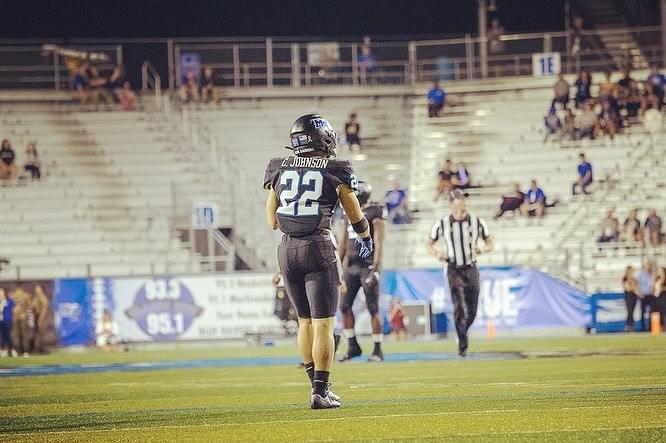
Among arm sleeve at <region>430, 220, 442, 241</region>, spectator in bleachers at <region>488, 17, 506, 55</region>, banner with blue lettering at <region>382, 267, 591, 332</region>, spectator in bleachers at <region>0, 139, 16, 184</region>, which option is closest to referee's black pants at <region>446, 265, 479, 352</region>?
arm sleeve at <region>430, 220, 442, 241</region>

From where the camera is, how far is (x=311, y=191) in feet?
28.4

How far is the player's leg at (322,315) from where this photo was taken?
28.2ft

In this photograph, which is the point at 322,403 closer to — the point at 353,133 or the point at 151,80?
the point at 353,133

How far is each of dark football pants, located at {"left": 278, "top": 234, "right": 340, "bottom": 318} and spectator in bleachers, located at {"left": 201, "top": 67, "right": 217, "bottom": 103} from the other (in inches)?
887

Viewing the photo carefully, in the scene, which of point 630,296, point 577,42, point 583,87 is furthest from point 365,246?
point 577,42

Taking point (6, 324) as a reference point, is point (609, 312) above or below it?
below

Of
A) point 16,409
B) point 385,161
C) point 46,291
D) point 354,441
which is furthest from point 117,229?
point 354,441

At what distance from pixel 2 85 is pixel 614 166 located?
14.0 metres

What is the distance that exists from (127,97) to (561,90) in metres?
10.1

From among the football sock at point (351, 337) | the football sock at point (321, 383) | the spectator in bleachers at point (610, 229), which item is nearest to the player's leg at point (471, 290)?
the football sock at point (351, 337)

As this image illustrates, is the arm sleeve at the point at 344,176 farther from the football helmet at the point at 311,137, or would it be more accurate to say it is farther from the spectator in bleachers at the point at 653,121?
the spectator in bleachers at the point at 653,121

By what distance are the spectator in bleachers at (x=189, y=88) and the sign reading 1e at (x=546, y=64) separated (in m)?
7.93

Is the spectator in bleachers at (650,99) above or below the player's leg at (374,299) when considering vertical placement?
above

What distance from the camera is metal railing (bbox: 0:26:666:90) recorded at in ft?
99.0
